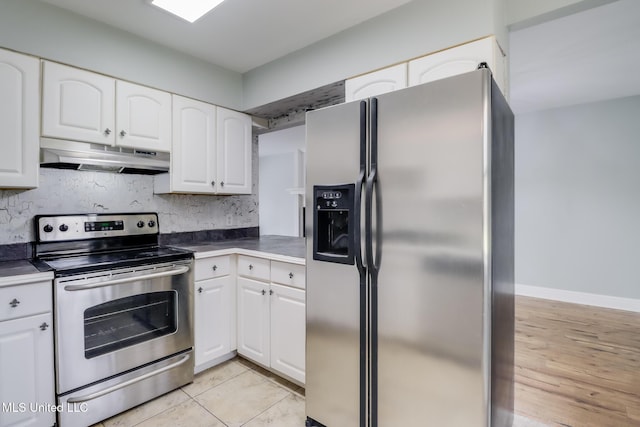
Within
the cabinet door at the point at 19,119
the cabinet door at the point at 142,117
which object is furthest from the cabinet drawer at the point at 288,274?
the cabinet door at the point at 19,119

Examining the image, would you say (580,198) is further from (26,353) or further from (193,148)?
(26,353)

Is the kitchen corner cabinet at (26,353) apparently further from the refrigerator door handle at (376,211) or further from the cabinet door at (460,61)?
the cabinet door at (460,61)

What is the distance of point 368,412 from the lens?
4.81 feet

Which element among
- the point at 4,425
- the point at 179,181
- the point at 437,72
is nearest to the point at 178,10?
the point at 179,181

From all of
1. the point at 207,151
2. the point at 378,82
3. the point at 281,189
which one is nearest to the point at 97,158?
the point at 207,151

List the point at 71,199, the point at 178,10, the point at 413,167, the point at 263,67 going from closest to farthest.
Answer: the point at 413,167
the point at 178,10
the point at 71,199
the point at 263,67

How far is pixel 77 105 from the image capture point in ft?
6.66

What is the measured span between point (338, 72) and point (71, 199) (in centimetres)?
207

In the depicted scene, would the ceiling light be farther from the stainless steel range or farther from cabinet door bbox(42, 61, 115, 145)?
the stainless steel range

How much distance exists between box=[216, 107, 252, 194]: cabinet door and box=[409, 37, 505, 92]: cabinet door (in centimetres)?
165

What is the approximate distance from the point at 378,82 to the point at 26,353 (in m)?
2.44

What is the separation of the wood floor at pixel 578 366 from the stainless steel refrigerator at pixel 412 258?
30.3 inches

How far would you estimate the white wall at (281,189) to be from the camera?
267 inches

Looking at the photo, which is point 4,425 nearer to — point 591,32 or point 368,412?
point 368,412
